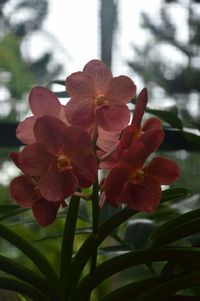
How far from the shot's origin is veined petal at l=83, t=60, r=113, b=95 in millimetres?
457

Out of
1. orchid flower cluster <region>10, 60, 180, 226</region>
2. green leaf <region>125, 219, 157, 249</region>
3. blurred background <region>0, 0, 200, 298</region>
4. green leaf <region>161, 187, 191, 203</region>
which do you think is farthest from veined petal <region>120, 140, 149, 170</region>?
blurred background <region>0, 0, 200, 298</region>

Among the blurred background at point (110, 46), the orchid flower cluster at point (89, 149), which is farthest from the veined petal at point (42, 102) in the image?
the blurred background at point (110, 46)

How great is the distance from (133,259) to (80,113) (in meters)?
0.14

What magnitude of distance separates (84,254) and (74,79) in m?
0.16

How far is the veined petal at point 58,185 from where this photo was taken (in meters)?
0.41

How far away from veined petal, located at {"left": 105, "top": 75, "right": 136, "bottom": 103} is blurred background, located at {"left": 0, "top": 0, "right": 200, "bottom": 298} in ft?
2.34

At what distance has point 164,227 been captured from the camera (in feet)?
1.58

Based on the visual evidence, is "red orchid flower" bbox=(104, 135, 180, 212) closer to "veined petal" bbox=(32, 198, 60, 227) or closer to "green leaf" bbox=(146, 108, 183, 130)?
"veined petal" bbox=(32, 198, 60, 227)

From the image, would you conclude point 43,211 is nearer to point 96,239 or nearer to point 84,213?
point 96,239

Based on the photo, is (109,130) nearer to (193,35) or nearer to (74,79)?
A: (74,79)

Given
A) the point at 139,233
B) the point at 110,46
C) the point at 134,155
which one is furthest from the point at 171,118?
the point at 110,46

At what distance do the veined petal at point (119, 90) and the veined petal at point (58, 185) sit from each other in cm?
9

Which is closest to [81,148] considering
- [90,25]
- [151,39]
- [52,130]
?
[52,130]

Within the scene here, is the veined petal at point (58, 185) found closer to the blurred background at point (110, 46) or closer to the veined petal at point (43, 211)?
the veined petal at point (43, 211)
